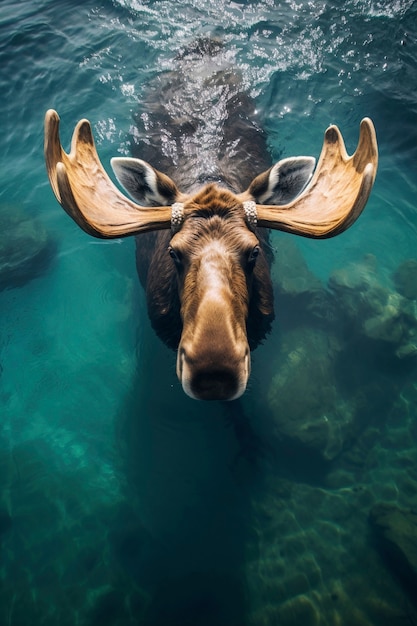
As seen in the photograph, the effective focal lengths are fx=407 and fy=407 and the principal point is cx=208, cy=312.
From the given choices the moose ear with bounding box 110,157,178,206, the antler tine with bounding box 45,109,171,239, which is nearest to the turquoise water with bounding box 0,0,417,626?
the moose ear with bounding box 110,157,178,206

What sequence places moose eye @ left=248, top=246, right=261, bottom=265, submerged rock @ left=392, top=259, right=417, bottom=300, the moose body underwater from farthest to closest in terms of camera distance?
submerged rock @ left=392, top=259, right=417, bottom=300 < moose eye @ left=248, top=246, right=261, bottom=265 < the moose body underwater

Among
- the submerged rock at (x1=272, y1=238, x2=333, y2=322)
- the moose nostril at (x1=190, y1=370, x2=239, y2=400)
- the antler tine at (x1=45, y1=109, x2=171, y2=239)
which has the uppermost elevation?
the antler tine at (x1=45, y1=109, x2=171, y2=239)

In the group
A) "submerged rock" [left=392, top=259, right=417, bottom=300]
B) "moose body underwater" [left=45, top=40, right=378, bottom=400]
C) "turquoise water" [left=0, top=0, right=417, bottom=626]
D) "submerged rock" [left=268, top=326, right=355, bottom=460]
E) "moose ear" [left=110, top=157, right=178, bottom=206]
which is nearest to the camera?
"moose body underwater" [left=45, top=40, right=378, bottom=400]

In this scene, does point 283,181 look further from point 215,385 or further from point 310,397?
point 310,397

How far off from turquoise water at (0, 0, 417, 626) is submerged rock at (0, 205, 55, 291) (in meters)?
0.05

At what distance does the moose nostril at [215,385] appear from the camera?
2.57m

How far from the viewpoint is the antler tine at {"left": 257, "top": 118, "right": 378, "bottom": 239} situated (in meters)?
3.23

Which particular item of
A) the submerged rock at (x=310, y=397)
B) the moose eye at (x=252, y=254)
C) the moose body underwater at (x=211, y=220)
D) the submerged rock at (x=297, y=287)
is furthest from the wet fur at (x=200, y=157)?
the submerged rock at (x=310, y=397)

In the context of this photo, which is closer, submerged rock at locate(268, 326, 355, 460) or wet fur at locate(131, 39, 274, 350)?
wet fur at locate(131, 39, 274, 350)

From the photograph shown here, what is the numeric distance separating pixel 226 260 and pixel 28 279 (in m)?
5.22

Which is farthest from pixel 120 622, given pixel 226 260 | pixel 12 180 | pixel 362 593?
pixel 12 180

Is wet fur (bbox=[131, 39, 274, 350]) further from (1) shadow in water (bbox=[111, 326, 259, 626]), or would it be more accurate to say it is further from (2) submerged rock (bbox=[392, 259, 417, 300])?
(2) submerged rock (bbox=[392, 259, 417, 300])

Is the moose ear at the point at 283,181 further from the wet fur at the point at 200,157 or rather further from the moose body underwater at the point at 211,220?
the wet fur at the point at 200,157

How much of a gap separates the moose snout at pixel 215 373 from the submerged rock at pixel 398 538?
11.5 feet
